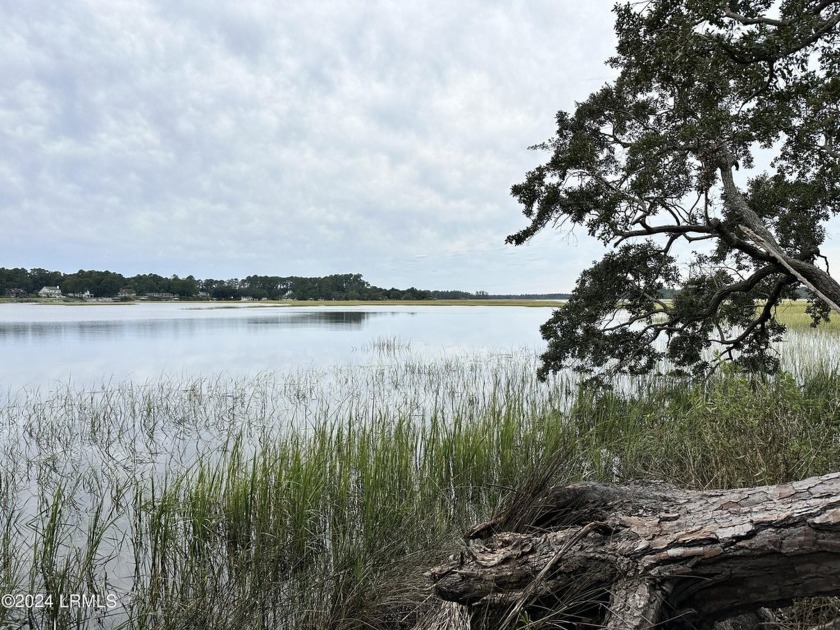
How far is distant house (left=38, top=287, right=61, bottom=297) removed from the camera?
84500 mm

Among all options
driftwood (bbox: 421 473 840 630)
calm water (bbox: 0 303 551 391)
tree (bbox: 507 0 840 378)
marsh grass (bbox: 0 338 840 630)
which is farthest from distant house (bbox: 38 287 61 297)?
driftwood (bbox: 421 473 840 630)

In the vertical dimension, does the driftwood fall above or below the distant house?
below

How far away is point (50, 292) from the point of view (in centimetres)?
8481

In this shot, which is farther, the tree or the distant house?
the distant house

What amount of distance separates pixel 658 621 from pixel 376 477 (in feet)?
9.16

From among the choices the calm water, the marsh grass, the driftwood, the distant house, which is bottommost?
the calm water

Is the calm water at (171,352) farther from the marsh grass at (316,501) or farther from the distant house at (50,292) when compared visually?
the distant house at (50,292)

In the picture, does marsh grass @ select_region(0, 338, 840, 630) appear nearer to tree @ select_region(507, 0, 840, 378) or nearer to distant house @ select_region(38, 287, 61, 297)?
tree @ select_region(507, 0, 840, 378)

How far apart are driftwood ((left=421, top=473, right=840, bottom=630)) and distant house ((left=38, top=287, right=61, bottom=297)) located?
10603cm

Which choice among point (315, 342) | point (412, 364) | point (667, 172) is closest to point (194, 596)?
point (667, 172)

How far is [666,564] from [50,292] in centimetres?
10762

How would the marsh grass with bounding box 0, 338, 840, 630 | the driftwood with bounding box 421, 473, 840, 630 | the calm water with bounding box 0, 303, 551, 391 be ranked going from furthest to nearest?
the calm water with bounding box 0, 303, 551, 391
the marsh grass with bounding box 0, 338, 840, 630
the driftwood with bounding box 421, 473, 840, 630

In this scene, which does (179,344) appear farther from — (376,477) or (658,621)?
(658,621)

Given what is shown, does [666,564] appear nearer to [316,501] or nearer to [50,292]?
[316,501]
